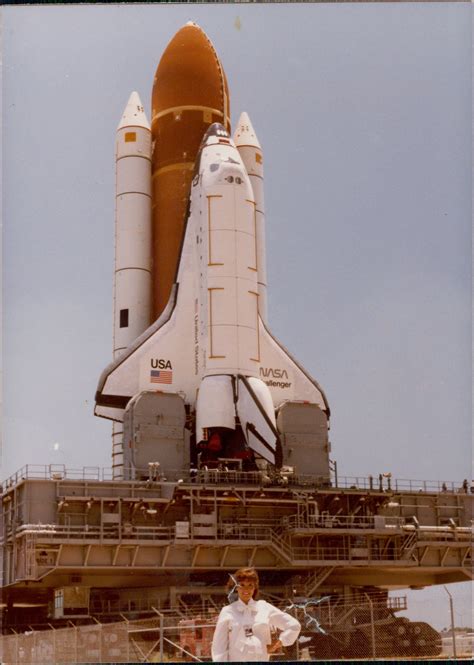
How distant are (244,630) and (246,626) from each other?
3 cm

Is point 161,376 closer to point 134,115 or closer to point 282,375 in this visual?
point 282,375

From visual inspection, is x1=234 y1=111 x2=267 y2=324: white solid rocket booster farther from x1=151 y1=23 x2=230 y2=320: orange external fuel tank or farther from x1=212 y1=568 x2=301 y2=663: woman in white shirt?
x1=212 y1=568 x2=301 y2=663: woman in white shirt

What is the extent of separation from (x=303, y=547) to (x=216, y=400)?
14.8 ft

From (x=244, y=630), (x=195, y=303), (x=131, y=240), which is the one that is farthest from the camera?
(x=131, y=240)

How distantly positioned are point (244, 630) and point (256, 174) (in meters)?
27.8

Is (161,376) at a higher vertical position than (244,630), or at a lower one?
higher

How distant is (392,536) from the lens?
2797 centimetres

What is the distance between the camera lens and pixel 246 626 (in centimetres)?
758

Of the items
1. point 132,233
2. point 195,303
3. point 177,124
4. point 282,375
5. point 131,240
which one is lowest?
point 282,375

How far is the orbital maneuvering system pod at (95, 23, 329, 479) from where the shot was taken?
27750 millimetres

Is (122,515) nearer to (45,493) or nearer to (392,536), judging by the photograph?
(45,493)

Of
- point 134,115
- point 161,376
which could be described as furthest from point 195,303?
point 134,115

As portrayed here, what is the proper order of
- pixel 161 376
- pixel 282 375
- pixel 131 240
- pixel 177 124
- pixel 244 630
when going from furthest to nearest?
pixel 177 124 < pixel 131 240 < pixel 282 375 < pixel 161 376 < pixel 244 630

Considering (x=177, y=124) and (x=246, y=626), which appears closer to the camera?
(x=246, y=626)
